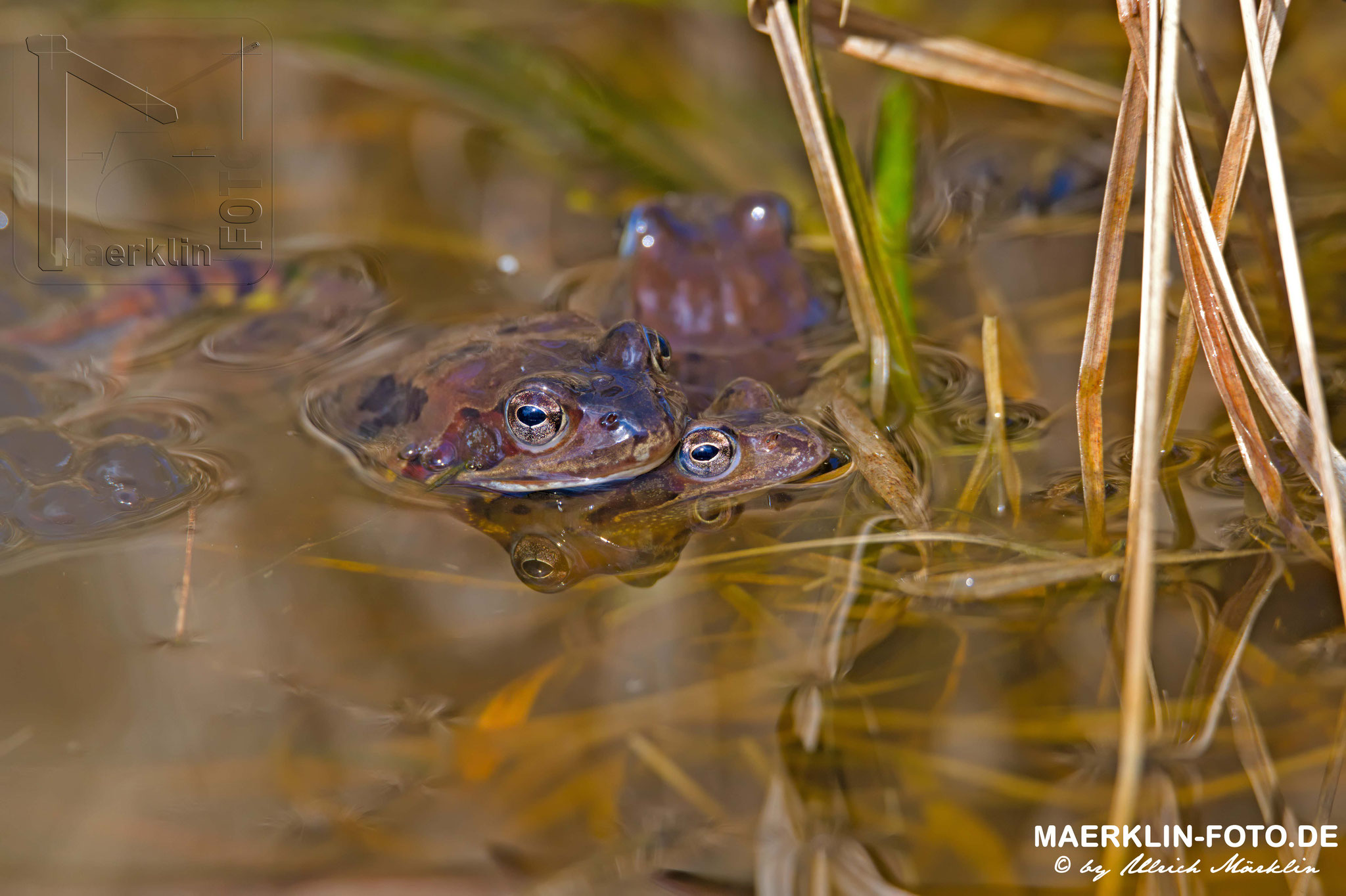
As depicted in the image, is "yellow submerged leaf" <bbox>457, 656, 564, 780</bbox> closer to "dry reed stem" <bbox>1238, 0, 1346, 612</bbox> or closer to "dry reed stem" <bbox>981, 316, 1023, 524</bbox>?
"dry reed stem" <bbox>981, 316, 1023, 524</bbox>

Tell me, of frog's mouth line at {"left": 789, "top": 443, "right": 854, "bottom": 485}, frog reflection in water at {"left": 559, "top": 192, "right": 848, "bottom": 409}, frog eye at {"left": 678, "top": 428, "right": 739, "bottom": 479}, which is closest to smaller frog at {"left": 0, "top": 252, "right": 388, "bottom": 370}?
frog reflection in water at {"left": 559, "top": 192, "right": 848, "bottom": 409}

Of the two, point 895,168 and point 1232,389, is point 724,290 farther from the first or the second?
point 1232,389

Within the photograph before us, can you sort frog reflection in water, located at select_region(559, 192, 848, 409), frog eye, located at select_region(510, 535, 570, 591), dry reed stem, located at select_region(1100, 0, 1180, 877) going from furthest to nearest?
frog reflection in water, located at select_region(559, 192, 848, 409)
frog eye, located at select_region(510, 535, 570, 591)
dry reed stem, located at select_region(1100, 0, 1180, 877)

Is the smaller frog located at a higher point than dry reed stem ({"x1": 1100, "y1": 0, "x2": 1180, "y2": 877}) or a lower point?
higher

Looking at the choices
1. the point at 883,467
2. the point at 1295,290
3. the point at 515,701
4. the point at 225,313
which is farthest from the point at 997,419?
the point at 225,313

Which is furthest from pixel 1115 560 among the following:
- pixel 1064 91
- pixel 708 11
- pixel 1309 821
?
pixel 708 11

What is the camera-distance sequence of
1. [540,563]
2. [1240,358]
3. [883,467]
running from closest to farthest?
1. [1240,358]
2. [540,563]
3. [883,467]

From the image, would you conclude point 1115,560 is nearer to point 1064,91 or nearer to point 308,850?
point 1064,91
